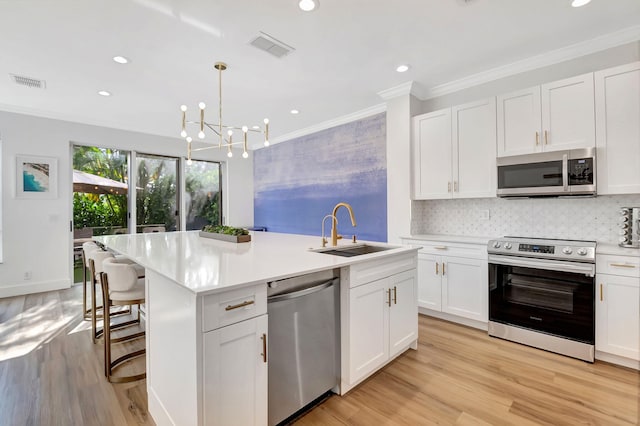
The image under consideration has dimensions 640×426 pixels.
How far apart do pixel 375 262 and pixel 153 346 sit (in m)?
1.47

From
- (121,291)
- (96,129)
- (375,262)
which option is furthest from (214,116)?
(375,262)

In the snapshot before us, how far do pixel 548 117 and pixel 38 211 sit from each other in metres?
6.49

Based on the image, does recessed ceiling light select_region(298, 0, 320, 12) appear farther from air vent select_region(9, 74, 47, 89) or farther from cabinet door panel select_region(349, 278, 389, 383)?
air vent select_region(9, 74, 47, 89)

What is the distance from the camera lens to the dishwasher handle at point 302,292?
161cm

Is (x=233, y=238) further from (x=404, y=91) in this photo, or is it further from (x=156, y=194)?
(x=156, y=194)

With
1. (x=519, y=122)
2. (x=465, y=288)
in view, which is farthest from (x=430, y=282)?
(x=519, y=122)

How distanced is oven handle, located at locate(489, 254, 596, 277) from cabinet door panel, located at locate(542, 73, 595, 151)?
1010 mm

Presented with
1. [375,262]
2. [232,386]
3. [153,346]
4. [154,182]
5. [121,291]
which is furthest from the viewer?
[154,182]

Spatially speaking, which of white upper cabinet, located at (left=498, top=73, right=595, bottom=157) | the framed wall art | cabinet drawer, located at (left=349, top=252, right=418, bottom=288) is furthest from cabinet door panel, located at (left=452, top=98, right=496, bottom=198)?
the framed wall art

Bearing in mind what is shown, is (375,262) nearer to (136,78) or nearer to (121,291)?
(121,291)

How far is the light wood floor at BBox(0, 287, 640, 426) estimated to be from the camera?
5.87 feet

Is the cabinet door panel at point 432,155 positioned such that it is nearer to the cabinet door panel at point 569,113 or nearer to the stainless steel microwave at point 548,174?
the stainless steel microwave at point 548,174

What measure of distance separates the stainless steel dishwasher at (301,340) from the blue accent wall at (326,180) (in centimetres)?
244

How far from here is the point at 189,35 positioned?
98.4 inches
